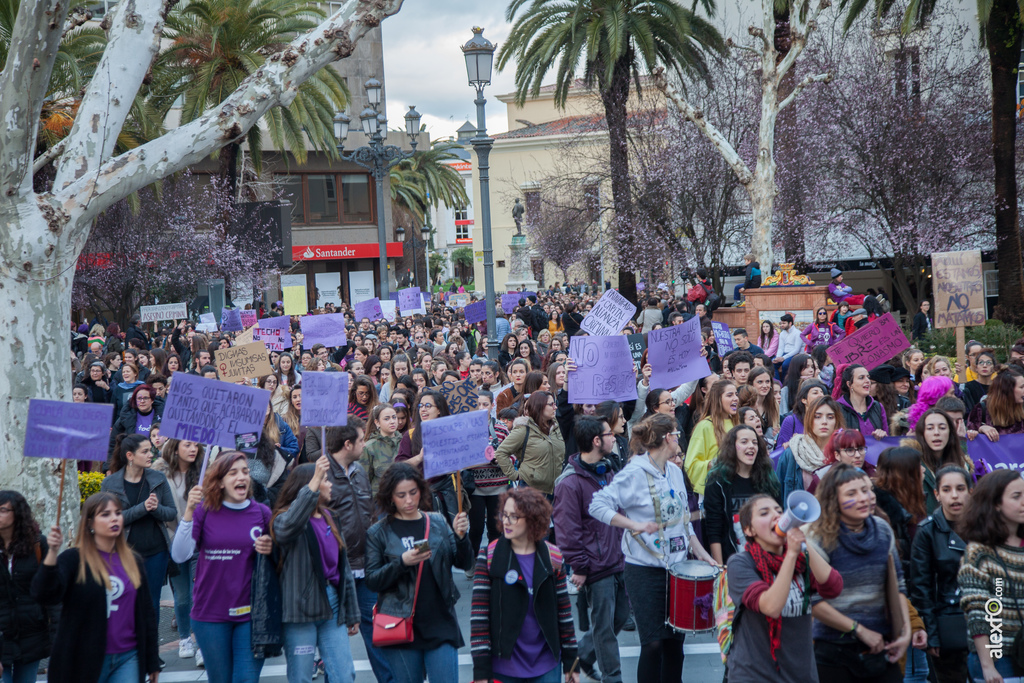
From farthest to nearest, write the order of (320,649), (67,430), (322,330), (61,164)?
1. (322,330)
2. (61,164)
3. (67,430)
4. (320,649)

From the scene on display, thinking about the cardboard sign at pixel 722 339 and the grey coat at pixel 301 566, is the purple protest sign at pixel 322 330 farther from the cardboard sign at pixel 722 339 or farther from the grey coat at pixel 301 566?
the grey coat at pixel 301 566

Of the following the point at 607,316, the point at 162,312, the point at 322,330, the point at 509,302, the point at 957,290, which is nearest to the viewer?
the point at 607,316

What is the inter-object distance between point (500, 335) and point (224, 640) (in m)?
13.0

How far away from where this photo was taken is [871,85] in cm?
2517

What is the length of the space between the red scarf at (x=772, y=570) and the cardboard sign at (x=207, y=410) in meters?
3.29

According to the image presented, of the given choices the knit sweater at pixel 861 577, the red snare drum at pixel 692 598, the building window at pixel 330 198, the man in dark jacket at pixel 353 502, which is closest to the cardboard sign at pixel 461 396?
the man in dark jacket at pixel 353 502

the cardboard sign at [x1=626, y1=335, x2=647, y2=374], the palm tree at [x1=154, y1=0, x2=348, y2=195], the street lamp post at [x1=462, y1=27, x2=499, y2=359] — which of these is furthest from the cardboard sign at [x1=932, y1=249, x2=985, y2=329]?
the palm tree at [x1=154, y1=0, x2=348, y2=195]

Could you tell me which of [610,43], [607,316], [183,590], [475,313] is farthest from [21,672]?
[610,43]

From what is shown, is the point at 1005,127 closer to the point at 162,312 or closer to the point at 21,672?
the point at 162,312

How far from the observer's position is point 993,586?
4281 mm

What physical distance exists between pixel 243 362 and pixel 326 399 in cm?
410

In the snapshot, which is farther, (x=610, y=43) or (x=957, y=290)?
(x=610, y=43)

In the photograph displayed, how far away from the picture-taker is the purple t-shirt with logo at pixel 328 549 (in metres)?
5.21

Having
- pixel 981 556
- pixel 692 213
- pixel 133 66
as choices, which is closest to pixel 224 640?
pixel 981 556
